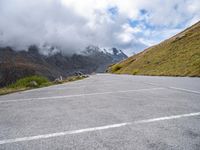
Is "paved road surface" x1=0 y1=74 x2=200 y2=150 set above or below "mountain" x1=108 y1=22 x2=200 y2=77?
below

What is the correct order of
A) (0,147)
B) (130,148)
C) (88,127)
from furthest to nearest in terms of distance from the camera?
(88,127)
(0,147)
(130,148)

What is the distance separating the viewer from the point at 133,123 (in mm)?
4930

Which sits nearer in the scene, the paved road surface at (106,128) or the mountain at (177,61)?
the paved road surface at (106,128)

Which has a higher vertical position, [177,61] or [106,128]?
[177,61]

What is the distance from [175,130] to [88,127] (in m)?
1.69

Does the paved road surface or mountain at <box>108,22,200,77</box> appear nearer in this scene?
the paved road surface

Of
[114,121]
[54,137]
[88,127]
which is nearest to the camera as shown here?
[54,137]

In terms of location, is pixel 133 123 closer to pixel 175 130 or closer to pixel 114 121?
pixel 114 121

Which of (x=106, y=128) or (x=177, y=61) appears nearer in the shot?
(x=106, y=128)

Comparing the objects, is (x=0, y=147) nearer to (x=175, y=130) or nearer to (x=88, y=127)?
(x=88, y=127)

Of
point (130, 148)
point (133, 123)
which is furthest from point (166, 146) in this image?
point (133, 123)

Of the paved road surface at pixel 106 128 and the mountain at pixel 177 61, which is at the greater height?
the mountain at pixel 177 61

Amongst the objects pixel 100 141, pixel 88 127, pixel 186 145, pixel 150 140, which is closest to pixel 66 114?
pixel 88 127

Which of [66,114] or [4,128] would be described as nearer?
[4,128]
